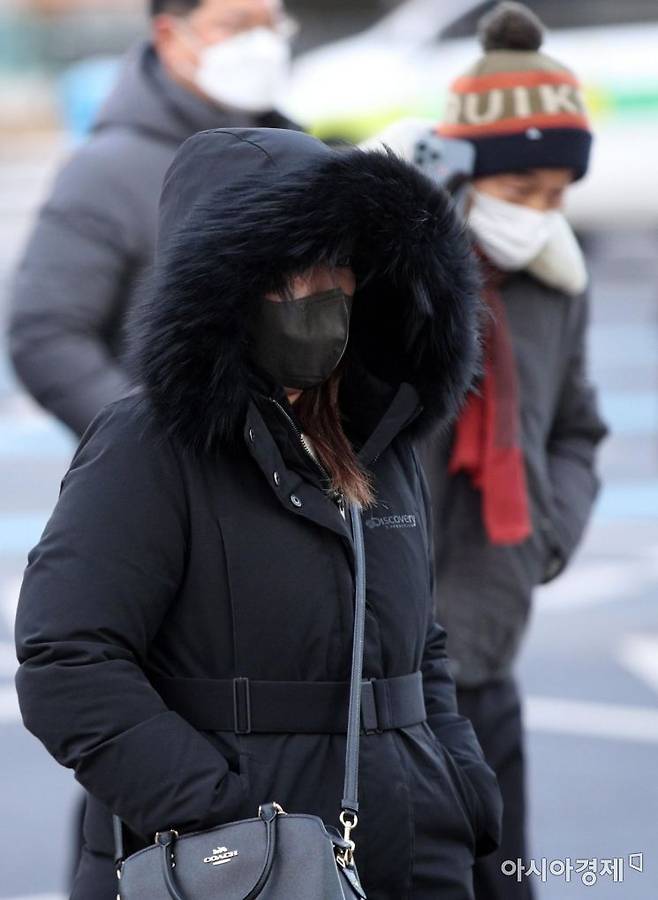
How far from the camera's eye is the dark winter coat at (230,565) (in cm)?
222

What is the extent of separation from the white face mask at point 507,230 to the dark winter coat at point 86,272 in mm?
818

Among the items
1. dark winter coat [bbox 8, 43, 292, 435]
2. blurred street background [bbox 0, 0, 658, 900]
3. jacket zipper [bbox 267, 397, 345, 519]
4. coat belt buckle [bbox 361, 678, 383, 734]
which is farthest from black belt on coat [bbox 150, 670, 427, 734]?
blurred street background [bbox 0, 0, 658, 900]

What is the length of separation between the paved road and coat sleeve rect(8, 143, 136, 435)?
1474 millimetres

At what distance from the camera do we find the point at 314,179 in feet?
7.90

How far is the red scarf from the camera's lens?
3.47m

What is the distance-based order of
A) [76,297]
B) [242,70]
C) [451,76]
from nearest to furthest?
1. [76,297]
2. [242,70]
3. [451,76]

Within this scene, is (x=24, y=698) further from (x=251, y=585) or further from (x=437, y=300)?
(x=437, y=300)

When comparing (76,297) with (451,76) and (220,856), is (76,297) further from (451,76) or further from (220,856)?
(451,76)

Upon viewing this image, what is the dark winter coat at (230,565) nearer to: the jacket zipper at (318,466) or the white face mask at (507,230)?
the jacket zipper at (318,466)

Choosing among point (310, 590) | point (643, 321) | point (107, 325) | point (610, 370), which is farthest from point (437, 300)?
point (643, 321)

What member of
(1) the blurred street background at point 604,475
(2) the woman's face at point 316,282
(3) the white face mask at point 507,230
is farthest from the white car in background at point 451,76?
(2) the woman's face at point 316,282

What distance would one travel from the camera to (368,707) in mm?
2359

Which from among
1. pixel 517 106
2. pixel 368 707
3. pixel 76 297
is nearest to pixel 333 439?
pixel 368 707

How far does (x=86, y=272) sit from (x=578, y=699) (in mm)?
2940
